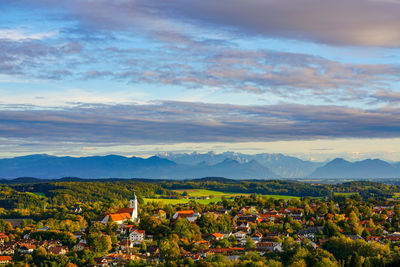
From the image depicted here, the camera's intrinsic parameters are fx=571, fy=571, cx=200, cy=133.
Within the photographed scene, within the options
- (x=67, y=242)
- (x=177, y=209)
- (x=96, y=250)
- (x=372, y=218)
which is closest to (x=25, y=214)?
(x=177, y=209)

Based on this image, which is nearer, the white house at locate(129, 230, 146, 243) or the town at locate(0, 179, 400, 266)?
the town at locate(0, 179, 400, 266)

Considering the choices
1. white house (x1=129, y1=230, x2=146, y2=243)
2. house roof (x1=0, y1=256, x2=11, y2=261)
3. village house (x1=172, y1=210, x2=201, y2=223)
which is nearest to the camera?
house roof (x1=0, y1=256, x2=11, y2=261)

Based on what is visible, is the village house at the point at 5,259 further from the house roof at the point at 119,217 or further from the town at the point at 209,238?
the house roof at the point at 119,217

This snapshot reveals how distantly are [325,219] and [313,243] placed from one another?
19621 mm

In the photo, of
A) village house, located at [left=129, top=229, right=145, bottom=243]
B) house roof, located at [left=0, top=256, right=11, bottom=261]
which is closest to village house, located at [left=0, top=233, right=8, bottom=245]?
house roof, located at [left=0, top=256, right=11, bottom=261]

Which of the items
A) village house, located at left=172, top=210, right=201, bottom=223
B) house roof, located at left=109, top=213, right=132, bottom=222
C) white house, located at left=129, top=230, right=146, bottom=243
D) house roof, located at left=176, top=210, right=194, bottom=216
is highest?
house roof, located at left=176, top=210, right=194, bottom=216

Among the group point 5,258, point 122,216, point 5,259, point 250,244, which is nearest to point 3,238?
point 5,258

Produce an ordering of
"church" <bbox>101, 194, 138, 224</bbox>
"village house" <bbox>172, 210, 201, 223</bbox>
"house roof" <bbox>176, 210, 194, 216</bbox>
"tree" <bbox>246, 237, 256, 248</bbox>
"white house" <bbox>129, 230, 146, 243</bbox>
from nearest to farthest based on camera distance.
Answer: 1. "tree" <bbox>246, 237, 256, 248</bbox>
2. "white house" <bbox>129, 230, 146, 243</bbox>
3. "church" <bbox>101, 194, 138, 224</bbox>
4. "village house" <bbox>172, 210, 201, 223</bbox>
5. "house roof" <bbox>176, 210, 194, 216</bbox>

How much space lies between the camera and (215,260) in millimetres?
64562

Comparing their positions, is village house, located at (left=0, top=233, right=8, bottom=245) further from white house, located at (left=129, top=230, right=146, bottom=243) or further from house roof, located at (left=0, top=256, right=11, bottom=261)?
white house, located at (left=129, top=230, right=146, bottom=243)

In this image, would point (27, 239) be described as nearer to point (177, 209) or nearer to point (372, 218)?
point (177, 209)

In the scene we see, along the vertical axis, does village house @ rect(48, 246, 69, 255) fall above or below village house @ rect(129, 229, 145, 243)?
below

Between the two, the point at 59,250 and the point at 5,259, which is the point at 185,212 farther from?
the point at 5,259

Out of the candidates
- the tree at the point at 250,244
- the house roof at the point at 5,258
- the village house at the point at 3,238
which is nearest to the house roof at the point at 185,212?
the tree at the point at 250,244
